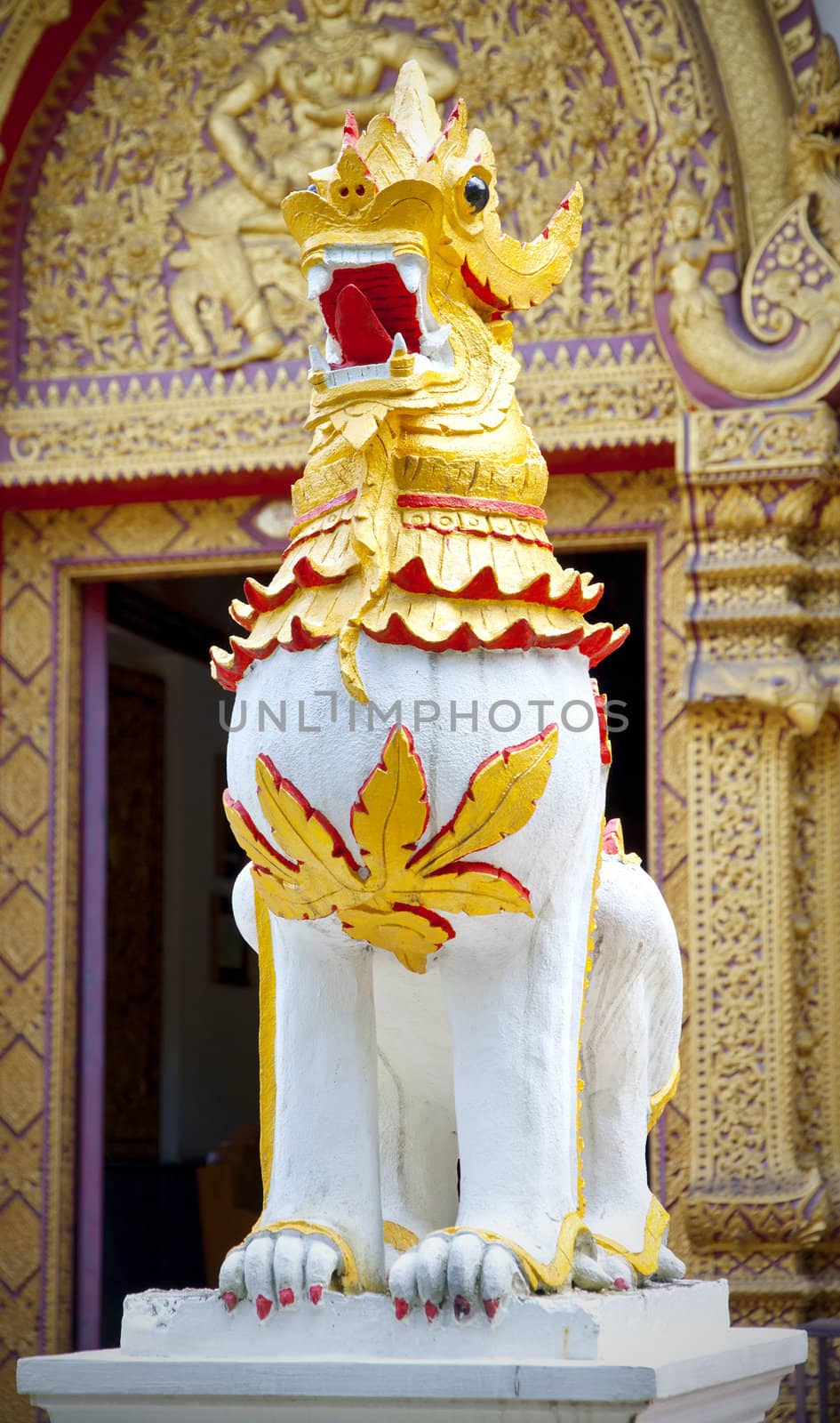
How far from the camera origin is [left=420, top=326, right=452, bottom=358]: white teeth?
220cm

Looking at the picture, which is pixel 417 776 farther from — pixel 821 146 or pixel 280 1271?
pixel 821 146

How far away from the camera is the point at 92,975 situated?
4.80 m

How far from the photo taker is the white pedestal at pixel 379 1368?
1.89 m

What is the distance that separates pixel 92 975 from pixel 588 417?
1.86 m

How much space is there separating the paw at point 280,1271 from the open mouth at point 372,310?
0.96 m

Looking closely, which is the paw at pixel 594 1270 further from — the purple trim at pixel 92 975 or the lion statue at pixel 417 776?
the purple trim at pixel 92 975

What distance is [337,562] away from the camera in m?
2.14

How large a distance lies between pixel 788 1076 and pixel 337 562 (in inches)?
90.0

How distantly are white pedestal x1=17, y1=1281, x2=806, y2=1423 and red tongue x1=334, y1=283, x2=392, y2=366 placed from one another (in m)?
1.04

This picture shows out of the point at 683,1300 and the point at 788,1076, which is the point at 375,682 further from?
the point at 788,1076

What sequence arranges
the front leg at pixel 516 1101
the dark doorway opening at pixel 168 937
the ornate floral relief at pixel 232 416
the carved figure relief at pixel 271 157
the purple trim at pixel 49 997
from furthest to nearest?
the dark doorway opening at pixel 168 937 → the carved figure relief at pixel 271 157 → the purple trim at pixel 49 997 → the ornate floral relief at pixel 232 416 → the front leg at pixel 516 1101

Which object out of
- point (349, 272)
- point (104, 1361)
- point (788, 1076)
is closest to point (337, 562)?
point (349, 272)

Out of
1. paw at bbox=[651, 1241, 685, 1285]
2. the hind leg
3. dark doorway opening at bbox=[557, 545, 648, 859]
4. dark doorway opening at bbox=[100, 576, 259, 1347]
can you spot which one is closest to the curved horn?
the hind leg

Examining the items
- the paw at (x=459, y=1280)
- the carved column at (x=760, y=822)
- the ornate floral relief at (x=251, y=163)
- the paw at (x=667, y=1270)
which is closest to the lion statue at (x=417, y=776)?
the paw at (x=459, y=1280)
